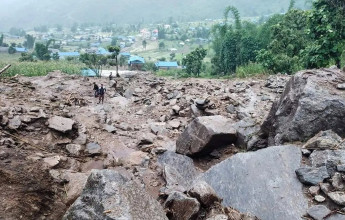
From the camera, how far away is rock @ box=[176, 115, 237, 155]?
325 inches

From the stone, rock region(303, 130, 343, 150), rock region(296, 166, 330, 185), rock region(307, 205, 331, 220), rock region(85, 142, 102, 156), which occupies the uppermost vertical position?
rock region(303, 130, 343, 150)

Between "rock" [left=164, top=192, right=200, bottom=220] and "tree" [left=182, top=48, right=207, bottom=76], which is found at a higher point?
"tree" [left=182, top=48, right=207, bottom=76]

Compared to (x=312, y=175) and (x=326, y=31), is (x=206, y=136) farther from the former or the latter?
(x=326, y=31)

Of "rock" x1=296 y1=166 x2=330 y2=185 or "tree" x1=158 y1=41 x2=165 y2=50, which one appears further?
"tree" x1=158 y1=41 x2=165 y2=50

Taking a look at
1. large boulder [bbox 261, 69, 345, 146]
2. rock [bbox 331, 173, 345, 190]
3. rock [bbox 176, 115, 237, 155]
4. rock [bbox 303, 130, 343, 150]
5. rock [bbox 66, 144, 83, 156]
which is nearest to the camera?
rock [bbox 331, 173, 345, 190]

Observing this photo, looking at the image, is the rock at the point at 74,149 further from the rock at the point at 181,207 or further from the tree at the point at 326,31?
the tree at the point at 326,31

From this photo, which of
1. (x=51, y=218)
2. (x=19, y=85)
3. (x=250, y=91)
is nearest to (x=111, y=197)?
(x=51, y=218)

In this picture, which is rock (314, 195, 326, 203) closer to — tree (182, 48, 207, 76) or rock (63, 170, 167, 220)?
rock (63, 170, 167, 220)

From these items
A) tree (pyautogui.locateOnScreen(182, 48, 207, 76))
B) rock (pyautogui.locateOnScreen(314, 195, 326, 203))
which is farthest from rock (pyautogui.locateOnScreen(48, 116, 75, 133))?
tree (pyautogui.locateOnScreen(182, 48, 207, 76))

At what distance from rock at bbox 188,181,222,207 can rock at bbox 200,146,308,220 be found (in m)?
0.40

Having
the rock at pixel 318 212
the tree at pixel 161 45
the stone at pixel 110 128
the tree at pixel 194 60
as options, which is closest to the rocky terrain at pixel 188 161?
the rock at pixel 318 212

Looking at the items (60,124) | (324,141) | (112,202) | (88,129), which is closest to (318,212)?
(324,141)

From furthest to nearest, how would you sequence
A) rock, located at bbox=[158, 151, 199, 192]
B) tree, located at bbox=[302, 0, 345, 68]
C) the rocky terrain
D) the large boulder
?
1. tree, located at bbox=[302, 0, 345, 68]
2. rock, located at bbox=[158, 151, 199, 192]
3. the large boulder
4. the rocky terrain

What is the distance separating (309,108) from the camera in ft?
20.9
